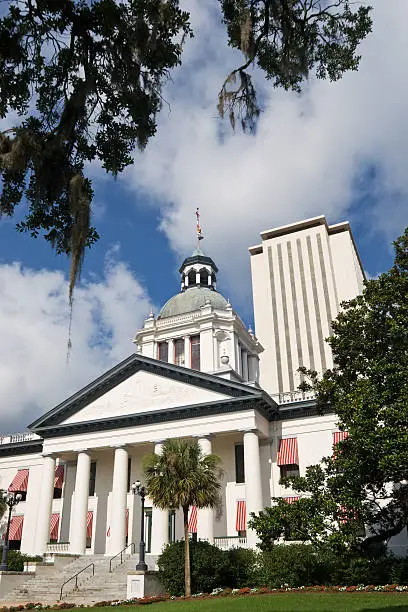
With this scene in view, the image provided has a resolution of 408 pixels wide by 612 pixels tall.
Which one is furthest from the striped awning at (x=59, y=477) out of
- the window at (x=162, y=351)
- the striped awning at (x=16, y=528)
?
the window at (x=162, y=351)

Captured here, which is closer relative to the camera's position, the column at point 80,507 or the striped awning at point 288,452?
the column at point 80,507

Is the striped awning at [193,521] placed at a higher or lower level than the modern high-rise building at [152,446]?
lower

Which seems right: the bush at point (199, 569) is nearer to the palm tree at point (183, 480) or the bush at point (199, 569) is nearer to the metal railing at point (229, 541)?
the palm tree at point (183, 480)

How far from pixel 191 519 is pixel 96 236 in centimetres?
2817

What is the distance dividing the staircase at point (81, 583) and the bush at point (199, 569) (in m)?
2.54

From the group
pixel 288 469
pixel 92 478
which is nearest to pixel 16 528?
pixel 92 478

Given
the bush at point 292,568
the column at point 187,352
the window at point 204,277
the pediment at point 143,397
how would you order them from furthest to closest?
the window at point 204,277 < the column at point 187,352 < the pediment at point 143,397 < the bush at point 292,568

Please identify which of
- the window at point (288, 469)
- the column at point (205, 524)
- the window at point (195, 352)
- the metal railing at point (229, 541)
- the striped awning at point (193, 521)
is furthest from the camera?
the window at point (195, 352)

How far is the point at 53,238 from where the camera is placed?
28.1 ft

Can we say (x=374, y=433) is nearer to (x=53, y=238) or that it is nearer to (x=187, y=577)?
(x=187, y=577)

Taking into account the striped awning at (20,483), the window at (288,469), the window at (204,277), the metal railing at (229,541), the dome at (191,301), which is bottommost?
the metal railing at (229,541)

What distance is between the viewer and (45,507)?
34656 millimetres

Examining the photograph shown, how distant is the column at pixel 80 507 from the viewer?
32.5 m

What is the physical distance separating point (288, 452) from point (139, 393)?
10636mm
